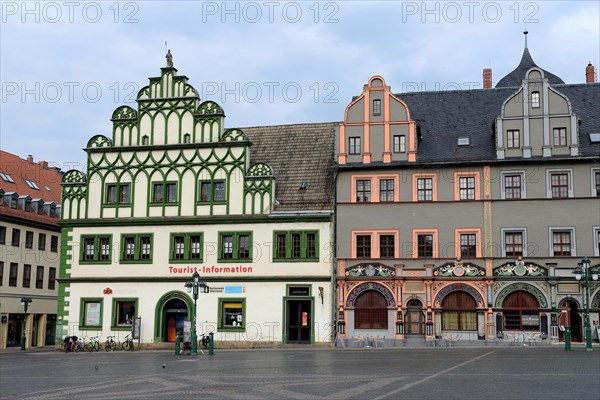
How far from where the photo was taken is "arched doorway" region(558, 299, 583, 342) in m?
43.5

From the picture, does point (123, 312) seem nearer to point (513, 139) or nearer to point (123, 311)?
point (123, 311)

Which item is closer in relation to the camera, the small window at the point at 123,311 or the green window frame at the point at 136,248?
the small window at the point at 123,311

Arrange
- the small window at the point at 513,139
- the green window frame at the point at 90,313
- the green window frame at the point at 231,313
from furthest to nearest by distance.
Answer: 1. the green window frame at the point at 90,313
2. the green window frame at the point at 231,313
3. the small window at the point at 513,139

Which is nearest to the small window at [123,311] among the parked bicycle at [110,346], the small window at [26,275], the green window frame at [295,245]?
the parked bicycle at [110,346]

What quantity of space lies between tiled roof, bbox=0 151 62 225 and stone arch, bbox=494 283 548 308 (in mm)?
35616

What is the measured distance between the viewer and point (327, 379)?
22156 mm

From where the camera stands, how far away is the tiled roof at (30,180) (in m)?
61.5

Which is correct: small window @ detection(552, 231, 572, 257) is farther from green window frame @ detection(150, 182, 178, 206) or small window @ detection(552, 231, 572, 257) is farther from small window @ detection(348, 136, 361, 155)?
green window frame @ detection(150, 182, 178, 206)

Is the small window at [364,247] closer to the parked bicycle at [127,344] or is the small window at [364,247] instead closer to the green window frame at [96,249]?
the parked bicycle at [127,344]

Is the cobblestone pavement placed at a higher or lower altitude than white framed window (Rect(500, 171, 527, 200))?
lower

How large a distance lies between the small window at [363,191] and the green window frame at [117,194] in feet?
46.9

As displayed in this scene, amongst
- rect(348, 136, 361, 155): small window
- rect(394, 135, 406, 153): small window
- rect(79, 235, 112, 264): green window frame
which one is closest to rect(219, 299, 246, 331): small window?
rect(79, 235, 112, 264): green window frame

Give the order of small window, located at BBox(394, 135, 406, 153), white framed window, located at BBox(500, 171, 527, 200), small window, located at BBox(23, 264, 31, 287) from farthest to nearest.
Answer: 1. small window, located at BBox(23, 264, 31, 287)
2. small window, located at BBox(394, 135, 406, 153)
3. white framed window, located at BBox(500, 171, 527, 200)

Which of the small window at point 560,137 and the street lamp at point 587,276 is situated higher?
the small window at point 560,137
